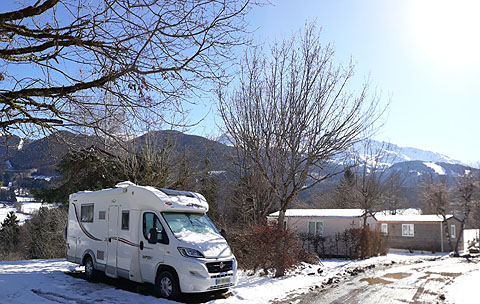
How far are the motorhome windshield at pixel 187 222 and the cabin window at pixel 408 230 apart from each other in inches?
1157

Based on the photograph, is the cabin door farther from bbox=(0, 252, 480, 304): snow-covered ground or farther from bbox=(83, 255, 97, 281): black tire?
bbox=(83, 255, 97, 281): black tire

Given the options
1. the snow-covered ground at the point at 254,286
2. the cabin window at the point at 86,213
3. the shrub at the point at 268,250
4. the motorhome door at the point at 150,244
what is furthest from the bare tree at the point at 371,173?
the motorhome door at the point at 150,244

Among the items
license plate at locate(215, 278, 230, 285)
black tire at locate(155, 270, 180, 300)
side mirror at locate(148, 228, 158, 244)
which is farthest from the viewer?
side mirror at locate(148, 228, 158, 244)

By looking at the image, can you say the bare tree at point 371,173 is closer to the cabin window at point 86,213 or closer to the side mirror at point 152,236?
the cabin window at point 86,213

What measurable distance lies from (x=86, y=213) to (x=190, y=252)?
15.5 ft

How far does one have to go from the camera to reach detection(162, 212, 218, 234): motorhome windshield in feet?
30.2

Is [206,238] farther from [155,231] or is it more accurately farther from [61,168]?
[61,168]

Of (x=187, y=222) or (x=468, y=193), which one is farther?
(x=468, y=193)

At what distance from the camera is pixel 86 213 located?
11.6m

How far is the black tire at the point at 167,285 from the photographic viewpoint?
8.36 meters

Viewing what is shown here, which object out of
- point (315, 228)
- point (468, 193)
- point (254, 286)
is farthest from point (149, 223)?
point (468, 193)

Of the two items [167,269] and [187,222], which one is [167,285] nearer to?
[167,269]

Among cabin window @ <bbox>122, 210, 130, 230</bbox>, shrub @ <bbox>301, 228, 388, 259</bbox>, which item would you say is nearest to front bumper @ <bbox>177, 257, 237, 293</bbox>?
cabin window @ <bbox>122, 210, 130, 230</bbox>

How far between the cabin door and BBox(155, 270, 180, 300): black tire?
6.13 ft
